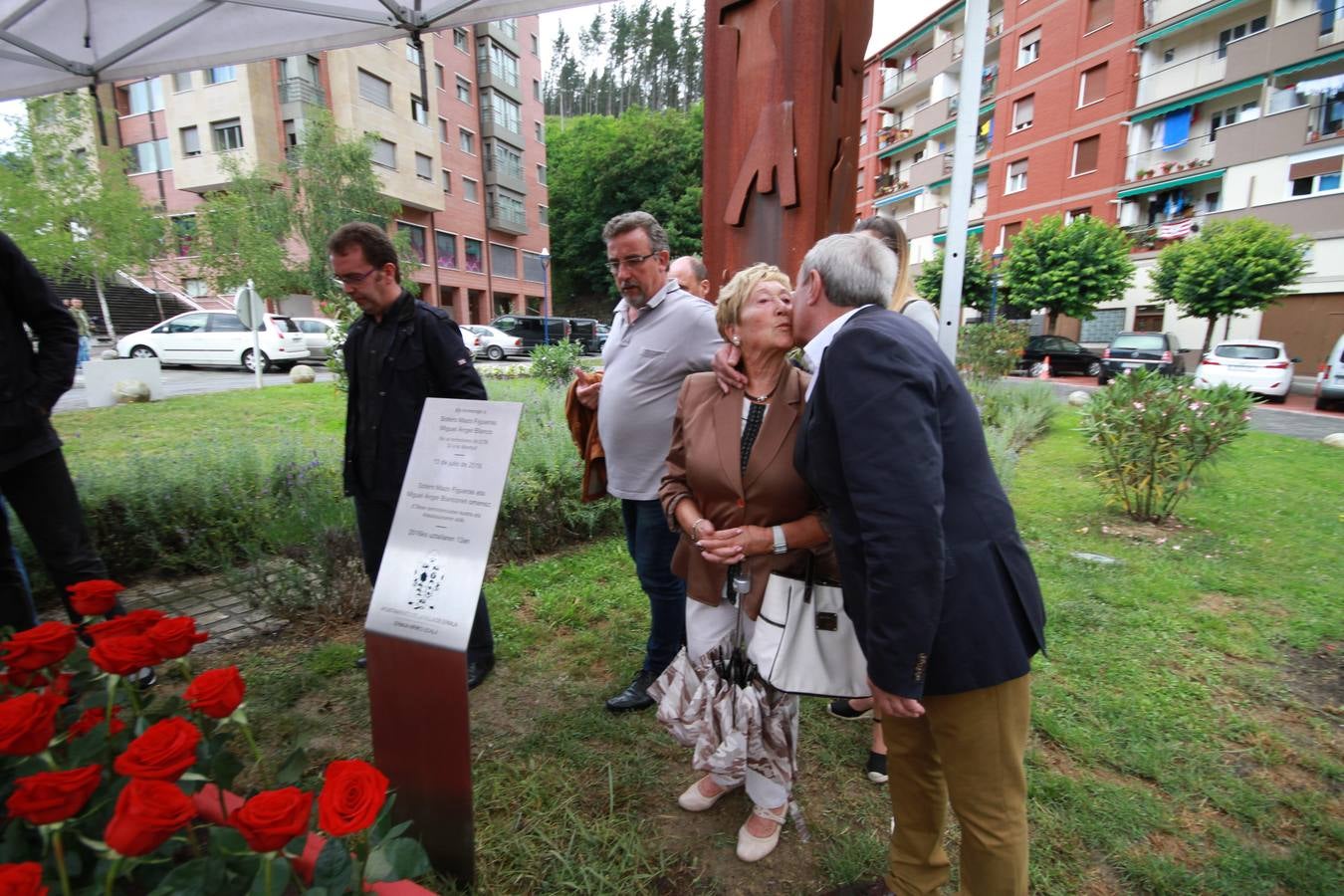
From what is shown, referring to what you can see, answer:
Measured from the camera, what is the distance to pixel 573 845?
2193mm

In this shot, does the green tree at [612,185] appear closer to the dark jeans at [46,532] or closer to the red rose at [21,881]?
the dark jeans at [46,532]

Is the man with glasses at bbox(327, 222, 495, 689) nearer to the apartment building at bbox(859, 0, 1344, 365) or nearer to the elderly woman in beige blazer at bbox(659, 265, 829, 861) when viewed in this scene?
the elderly woman in beige blazer at bbox(659, 265, 829, 861)

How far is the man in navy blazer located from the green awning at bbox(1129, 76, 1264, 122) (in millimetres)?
29052

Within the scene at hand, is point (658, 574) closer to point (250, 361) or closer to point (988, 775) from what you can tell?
point (988, 775)

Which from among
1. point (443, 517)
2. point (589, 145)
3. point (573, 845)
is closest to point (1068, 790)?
point (573, 845)

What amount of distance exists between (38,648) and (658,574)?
1909mm

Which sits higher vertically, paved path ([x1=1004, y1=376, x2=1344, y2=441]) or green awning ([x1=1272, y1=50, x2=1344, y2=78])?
green awning ([x1=1272, y1=50, x2=1344, y2=78])

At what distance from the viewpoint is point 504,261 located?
40.2 meters

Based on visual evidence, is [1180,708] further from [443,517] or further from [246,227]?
[246,227]

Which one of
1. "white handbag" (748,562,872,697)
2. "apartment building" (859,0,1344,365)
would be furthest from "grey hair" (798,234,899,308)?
"apartment building" (859,0,1344,365)

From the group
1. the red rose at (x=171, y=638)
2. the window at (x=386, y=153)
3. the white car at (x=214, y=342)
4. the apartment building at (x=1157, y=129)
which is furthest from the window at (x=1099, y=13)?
the red rose at (x=171, y=638)

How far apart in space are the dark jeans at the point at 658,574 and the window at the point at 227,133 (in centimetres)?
3187

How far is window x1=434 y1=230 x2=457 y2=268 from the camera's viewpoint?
111 ft

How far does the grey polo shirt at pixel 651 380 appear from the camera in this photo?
265 centimetres
